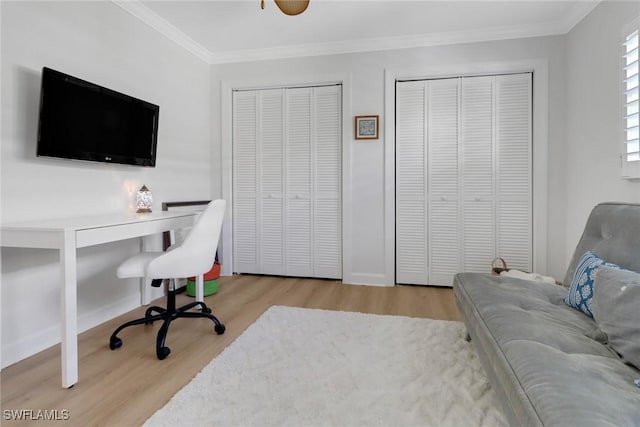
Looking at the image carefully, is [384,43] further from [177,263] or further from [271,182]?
[177,263]

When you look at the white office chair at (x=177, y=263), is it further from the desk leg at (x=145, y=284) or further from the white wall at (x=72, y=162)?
the desk leg at (x=145, y=284)

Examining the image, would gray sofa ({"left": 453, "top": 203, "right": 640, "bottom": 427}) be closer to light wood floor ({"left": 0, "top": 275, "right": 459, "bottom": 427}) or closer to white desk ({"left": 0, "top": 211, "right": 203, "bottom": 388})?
light wood floor ({"left": 0, "top": 275, "right": 459, "bottom": 427})

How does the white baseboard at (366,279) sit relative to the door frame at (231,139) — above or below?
below

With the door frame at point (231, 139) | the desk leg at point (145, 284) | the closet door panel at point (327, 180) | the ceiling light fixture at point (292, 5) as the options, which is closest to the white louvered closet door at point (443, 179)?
the door frame at point (231, 139)

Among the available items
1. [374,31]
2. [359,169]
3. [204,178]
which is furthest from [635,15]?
[204,178]

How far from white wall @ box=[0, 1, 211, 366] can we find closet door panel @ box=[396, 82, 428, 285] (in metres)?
2.13

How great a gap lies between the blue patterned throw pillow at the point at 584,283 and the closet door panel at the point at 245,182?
2.84 meters

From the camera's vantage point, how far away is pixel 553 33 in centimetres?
Answer: 301

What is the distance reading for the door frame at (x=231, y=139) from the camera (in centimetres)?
342

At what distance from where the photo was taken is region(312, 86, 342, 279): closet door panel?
350cm

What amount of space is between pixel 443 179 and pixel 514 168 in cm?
63

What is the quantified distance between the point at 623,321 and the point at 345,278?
2.46 meters

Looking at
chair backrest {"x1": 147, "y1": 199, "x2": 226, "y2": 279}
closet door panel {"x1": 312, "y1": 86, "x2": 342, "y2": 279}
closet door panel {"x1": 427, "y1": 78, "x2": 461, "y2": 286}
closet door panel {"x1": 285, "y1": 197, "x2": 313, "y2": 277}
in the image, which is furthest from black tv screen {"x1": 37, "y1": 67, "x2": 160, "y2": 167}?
closet door panel {"x1": 427, "y1": 78, "x2": 461, "y2": 286}

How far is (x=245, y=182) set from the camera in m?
3.74
